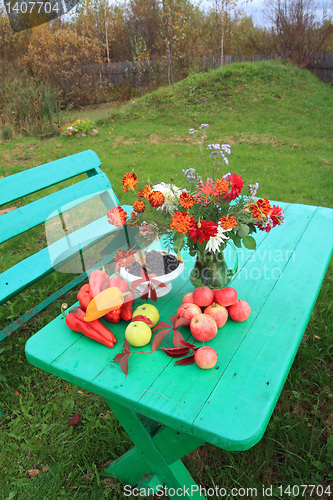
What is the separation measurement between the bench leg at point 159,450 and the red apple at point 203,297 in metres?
0.45

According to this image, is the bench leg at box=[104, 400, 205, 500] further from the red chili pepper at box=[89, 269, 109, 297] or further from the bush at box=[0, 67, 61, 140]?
the bush at box=[0, 67, 61, 140]

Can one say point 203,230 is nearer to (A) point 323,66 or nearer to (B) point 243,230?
(B) point 243,230

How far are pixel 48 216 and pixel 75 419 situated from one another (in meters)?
1.38

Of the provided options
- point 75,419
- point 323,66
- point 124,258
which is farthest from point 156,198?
point 323,66

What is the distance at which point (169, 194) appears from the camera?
48.9 inches

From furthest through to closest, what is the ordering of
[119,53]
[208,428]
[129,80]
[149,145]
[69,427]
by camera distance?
[119,53]
[129,80]
[149,145]
[69,427]
[208,428]

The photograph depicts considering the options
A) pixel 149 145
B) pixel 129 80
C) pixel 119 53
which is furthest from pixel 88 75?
pixel 149 145

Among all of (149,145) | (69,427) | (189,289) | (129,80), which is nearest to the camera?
(189,289)

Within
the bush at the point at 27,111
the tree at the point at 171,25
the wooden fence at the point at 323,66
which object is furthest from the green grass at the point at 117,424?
the tree at the point at 171,25

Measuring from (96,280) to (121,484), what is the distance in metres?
1.04

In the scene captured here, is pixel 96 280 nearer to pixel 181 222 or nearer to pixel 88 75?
pixel 181 222

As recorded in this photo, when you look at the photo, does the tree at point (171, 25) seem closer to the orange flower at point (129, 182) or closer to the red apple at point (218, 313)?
the orange flower at point (129, 182)

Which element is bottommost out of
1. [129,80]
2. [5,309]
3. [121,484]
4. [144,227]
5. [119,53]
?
[121,484]

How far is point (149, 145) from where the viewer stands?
6.60 metres
